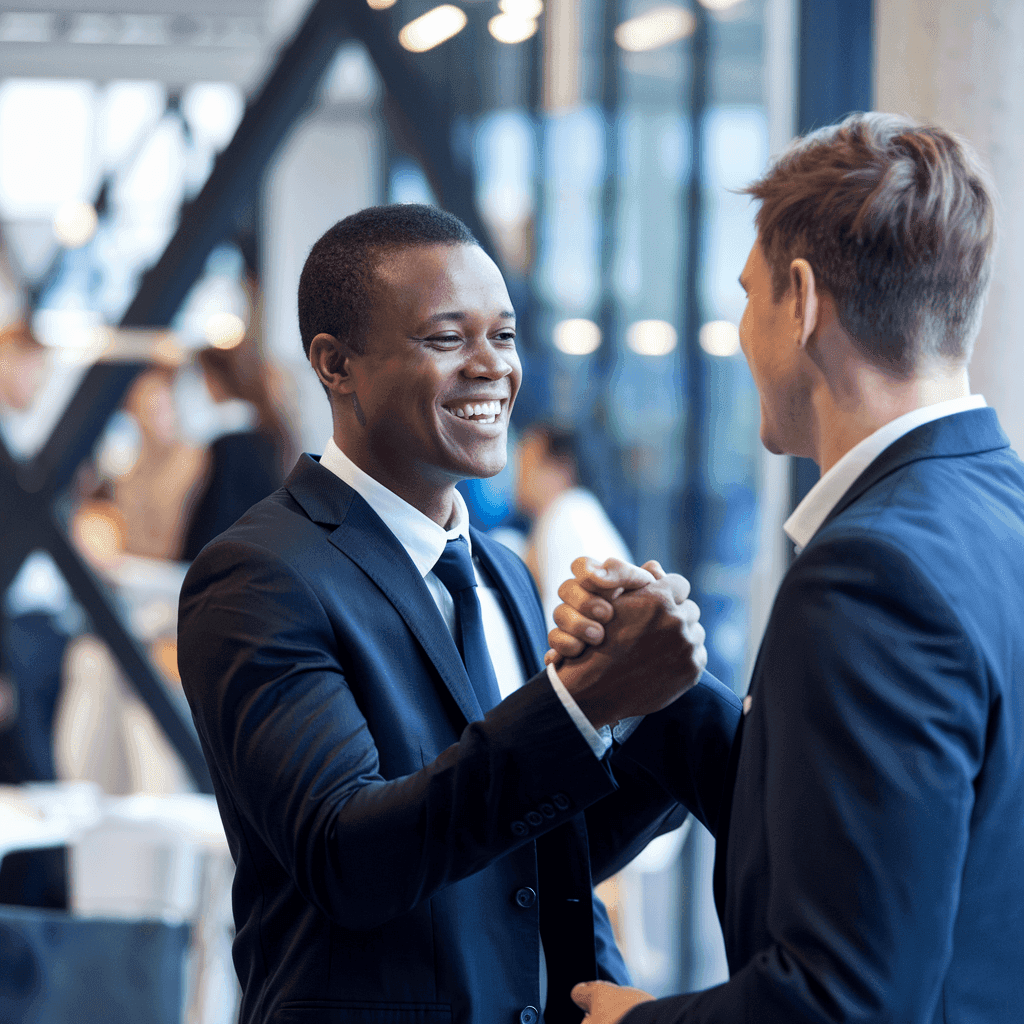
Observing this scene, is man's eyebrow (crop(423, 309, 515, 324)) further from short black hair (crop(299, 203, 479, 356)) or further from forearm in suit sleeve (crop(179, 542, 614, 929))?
forearm in suit sleeve (crop(179, 542, 614, 929))

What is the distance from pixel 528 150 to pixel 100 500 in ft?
6.38

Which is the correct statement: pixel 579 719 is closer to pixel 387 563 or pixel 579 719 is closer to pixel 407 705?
pixel 407 705

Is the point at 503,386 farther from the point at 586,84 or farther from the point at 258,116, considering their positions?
the point at 258,116

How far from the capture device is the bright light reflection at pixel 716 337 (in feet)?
11.4

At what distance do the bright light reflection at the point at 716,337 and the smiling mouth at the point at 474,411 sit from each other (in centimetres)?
222

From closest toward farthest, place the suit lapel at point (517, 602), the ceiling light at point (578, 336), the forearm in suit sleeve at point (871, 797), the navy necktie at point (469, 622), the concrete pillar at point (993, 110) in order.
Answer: the forearm in suit sleeve at point (871, 797) → the navy necktie at point (469, 622) → the suit lapel at point (517, 602) → the concrete pillar at point (993, 110) → the ceiling light at point (578, 336)

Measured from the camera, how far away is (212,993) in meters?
2.84

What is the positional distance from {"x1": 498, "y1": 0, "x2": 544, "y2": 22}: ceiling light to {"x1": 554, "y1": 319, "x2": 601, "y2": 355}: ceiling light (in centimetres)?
99

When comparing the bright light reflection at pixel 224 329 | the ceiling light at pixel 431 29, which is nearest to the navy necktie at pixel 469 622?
the bright light reflection at pixel 224 329

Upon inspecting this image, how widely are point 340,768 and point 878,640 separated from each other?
517mm

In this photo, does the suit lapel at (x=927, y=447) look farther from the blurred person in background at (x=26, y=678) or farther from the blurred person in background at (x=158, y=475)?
the blurred person in background at (x=26, y=678)

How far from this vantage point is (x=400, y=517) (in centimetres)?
133

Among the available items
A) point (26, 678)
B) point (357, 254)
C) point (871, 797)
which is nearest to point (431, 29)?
point (26, 678)

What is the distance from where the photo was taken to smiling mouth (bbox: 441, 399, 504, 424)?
1.35m
